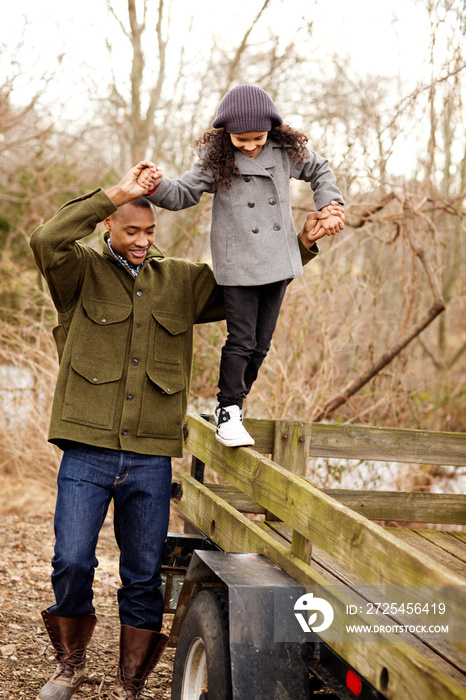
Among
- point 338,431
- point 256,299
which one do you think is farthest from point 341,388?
point 256,299

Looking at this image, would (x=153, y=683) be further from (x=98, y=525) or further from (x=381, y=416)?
(x=381, y=416)

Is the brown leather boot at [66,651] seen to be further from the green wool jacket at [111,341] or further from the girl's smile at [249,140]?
the girl's smile at [249,140]

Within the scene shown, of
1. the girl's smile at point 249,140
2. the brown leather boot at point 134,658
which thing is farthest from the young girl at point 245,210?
the brown leather boot at point 134,658

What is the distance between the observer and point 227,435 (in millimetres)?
3131

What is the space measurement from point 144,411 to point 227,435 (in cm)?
38

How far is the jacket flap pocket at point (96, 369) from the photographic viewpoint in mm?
2955

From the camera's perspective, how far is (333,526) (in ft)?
7.14

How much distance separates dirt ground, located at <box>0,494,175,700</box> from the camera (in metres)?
3.53

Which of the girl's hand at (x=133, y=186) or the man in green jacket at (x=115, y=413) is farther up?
the girl's hand at (x=133, y=186)

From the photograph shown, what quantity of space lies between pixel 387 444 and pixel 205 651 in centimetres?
185

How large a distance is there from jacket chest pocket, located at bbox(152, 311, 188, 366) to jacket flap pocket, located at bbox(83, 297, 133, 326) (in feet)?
0.44

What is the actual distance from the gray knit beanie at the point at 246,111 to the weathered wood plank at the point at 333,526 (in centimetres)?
136

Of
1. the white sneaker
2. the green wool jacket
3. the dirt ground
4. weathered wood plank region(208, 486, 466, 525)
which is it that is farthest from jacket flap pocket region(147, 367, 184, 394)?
the dirt ground

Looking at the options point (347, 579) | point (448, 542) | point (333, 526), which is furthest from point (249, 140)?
point (448, 542)
